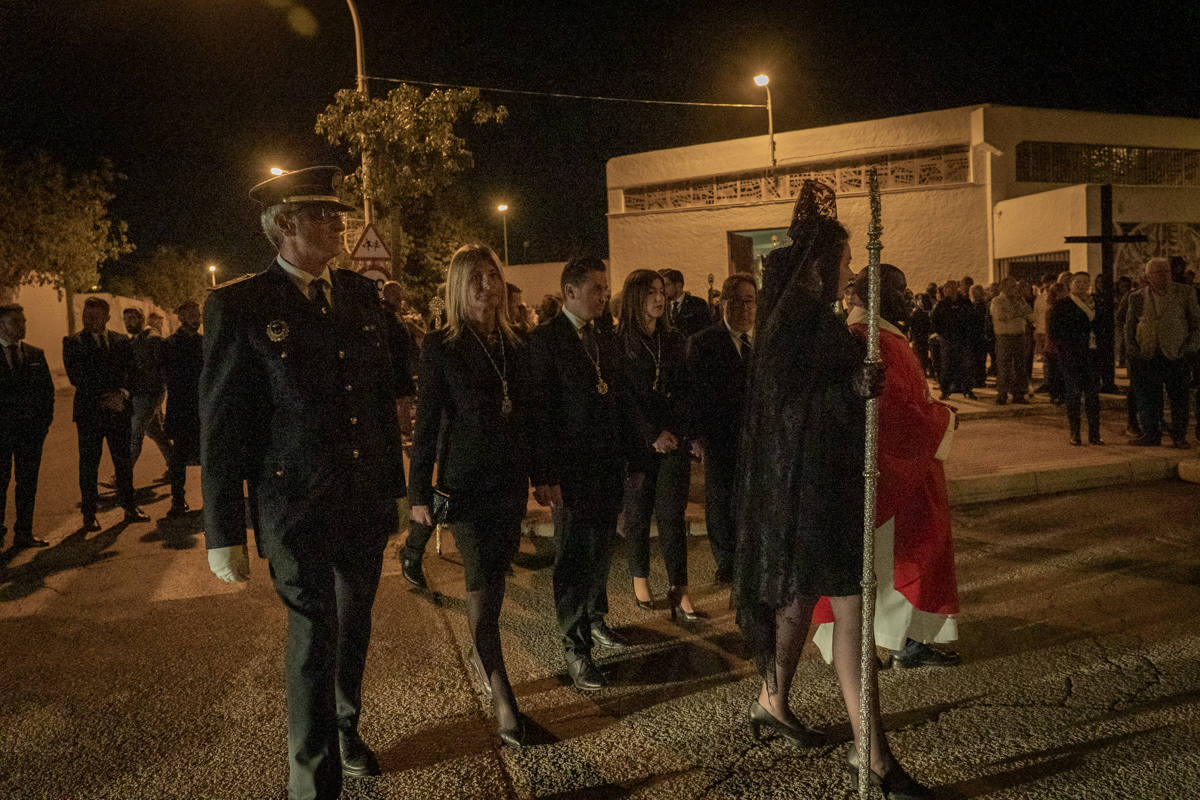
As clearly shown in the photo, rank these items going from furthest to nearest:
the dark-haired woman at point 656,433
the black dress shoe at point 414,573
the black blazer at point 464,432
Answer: the black dress shoe at point 414,573 → the dark-haired woman at point 656,433 → the black blazer at point 464,432

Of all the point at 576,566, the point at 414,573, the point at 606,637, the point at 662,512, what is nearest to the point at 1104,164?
the point at 662,512

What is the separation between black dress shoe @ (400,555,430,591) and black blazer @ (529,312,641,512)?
2084 mm

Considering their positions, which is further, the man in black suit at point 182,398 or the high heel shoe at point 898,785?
the man in black suit at point 182,398

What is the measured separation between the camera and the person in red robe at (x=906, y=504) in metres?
3.80

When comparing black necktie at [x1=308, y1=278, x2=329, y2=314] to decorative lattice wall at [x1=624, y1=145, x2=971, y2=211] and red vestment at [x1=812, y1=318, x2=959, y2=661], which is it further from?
decorative lattice wall at [x1=624, y1=145, x2=971, y2=211]

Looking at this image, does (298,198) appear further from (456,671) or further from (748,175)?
(748,175)

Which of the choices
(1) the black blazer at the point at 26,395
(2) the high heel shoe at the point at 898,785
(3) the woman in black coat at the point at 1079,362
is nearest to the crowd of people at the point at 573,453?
(2) the high heel shoe at the point at 898,785

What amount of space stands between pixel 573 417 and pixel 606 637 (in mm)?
1279

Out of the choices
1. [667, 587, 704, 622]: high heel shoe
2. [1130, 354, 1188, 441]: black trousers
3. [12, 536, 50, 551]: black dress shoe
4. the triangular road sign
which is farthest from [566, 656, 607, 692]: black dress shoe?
the triangular road sign

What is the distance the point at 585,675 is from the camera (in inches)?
172

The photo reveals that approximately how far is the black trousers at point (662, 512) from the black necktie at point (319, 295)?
2.41 m

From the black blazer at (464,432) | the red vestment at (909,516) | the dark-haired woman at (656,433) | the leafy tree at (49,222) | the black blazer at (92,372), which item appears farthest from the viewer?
the leafy tree at (49,222)

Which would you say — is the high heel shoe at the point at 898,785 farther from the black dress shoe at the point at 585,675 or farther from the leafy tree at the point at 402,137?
the leafy tree at the point at 402,137

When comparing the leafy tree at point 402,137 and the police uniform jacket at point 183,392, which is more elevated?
the leafy tree at point 402,137
